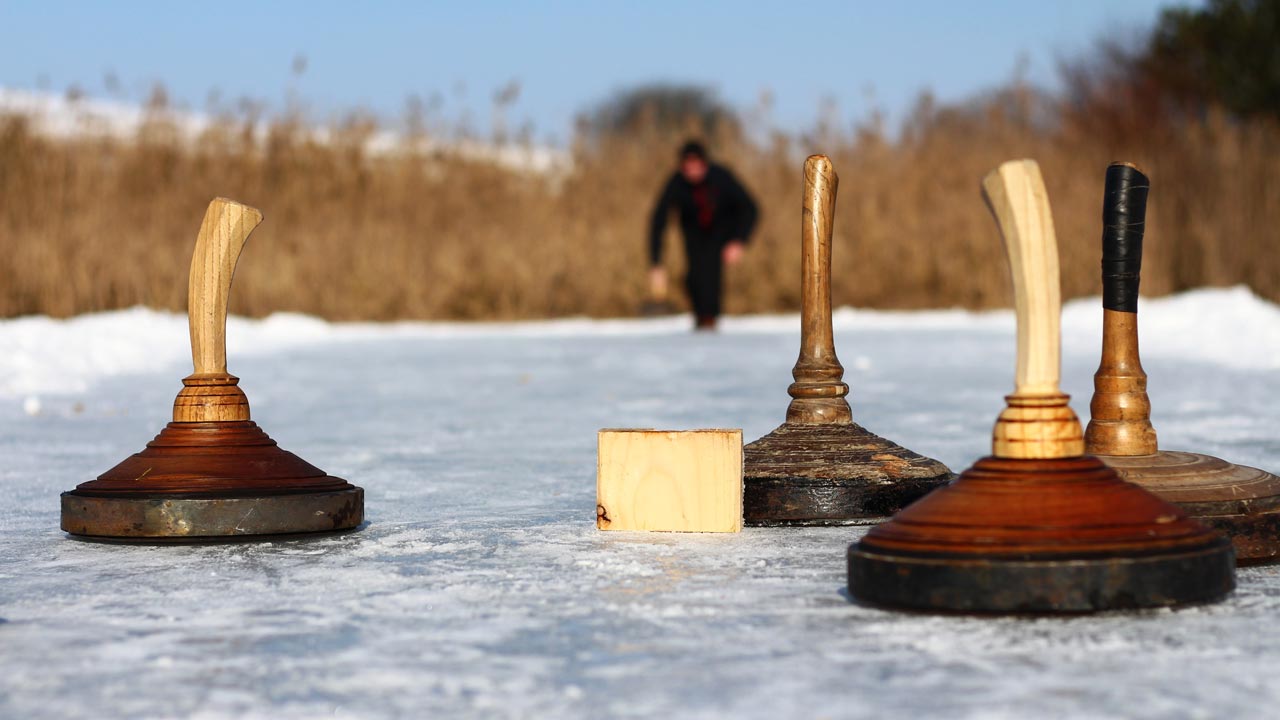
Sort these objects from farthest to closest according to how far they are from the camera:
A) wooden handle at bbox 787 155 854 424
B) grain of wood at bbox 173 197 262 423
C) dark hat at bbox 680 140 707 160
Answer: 1. dark hat at bbox 680 140 707 160
2. wooden handle at bbox 787 155 854 424
3. grain of wood at bbox 173 197 262 423

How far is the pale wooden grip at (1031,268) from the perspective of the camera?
1.93 meters

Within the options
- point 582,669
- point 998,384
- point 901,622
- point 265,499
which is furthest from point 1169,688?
point 998,384

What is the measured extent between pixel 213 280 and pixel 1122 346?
61.2 inches

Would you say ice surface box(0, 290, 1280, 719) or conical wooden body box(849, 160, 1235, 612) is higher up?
conical wooden body box(849, 160, 1235, 612)

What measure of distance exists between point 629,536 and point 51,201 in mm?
10755

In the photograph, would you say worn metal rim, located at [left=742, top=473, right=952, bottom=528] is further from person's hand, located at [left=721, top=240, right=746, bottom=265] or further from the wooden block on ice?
person's hand, located at [left=721, top=240, right=746, bottom=265]

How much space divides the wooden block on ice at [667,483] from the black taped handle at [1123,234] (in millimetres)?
689

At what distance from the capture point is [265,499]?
258cm

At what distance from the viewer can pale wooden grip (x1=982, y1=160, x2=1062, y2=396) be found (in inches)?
76.0

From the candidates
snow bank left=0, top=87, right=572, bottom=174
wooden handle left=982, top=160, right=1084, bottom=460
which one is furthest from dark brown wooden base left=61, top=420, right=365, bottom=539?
snow bank left=0, top=87, right=572, bottom=174

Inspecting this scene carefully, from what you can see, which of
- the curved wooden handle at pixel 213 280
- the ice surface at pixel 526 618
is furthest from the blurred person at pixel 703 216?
the curved wooden handle at pixel 213 280

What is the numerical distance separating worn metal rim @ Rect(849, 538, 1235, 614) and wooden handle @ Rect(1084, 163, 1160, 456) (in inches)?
17.2

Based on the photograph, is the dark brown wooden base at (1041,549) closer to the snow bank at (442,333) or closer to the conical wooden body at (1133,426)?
the conical wooden body at (1133,426)

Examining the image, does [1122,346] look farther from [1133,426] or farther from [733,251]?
[733,251]
